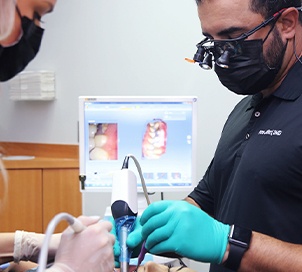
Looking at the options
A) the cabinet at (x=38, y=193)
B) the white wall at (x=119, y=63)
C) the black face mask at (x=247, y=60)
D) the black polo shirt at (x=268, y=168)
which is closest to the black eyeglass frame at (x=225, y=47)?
the black face mask at (x=247, y=60)

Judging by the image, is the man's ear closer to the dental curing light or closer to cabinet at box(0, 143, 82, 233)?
the dental curing light

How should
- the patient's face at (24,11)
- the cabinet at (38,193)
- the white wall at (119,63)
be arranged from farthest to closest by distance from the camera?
the cabinet at (38,193) → the white wall at (119,63) → the patient's face at (24,11)

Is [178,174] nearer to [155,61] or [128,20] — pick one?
[155,61]

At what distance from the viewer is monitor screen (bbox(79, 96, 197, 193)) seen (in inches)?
77.8

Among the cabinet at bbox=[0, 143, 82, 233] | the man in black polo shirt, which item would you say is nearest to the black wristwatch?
the man in black polo shirt

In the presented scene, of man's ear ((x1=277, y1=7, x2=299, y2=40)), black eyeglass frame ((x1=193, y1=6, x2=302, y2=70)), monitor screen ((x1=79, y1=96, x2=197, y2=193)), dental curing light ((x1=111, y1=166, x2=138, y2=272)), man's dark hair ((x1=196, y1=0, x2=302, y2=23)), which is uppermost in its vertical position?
man's dark hair ((x1=196, y1=0, x2=302, y2=23))

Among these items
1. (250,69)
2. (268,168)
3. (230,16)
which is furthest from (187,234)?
(230,16)

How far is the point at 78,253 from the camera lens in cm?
93

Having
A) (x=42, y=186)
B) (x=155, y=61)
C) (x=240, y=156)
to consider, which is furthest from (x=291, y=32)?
(x=42, y=186)

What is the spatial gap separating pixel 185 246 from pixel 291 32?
A: 2.40 feet

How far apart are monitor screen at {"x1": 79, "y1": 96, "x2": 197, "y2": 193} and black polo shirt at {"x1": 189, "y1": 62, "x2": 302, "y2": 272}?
1.80 ft

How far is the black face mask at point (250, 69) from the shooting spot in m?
1.31

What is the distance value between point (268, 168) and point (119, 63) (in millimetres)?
1529

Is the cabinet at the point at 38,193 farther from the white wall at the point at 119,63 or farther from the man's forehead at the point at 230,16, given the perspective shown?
the man's forehead at the point at 230,16
